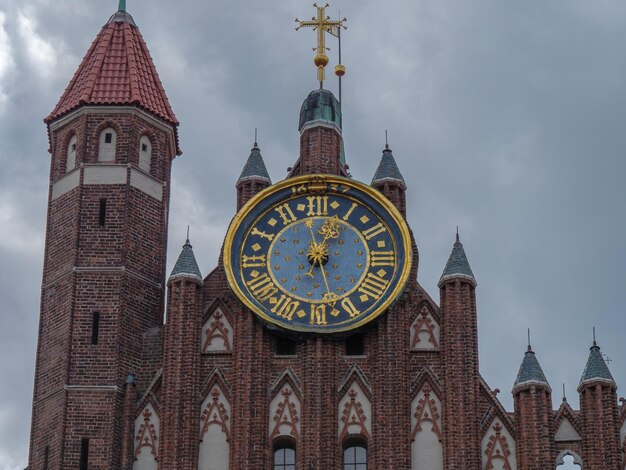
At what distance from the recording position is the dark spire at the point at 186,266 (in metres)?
44.5

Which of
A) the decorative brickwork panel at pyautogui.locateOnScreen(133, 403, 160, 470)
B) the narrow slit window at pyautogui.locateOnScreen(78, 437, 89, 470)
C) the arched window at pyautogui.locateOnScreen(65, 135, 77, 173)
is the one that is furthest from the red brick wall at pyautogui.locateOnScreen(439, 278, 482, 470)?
the arched window at pyautogui.locateOnScreen(65, 135, 77, 173)

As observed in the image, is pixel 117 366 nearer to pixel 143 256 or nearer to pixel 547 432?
pixel 143 256

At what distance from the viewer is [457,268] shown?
44.2 meters

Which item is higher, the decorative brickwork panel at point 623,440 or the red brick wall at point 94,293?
the red brick wall at point 94,293

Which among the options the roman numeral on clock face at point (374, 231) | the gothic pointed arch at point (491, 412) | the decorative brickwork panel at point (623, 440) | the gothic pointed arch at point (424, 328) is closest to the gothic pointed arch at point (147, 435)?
the gothic pointed arch at point (424, 328)

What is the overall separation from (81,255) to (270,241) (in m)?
4.04

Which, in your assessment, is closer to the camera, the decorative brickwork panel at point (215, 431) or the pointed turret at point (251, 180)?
the decorative brickwork panel at point (215, 431)

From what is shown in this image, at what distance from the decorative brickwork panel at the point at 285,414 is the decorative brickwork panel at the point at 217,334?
1554mm

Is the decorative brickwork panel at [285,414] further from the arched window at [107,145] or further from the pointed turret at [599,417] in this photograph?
the arched window at [107,145]

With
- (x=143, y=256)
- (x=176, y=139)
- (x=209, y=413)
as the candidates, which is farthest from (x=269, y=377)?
(x=176, y=139)

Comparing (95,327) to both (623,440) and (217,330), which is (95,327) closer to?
(217,330)

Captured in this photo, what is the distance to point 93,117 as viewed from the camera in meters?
47.2

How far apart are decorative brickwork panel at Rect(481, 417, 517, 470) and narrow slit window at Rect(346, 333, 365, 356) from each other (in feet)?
10.7

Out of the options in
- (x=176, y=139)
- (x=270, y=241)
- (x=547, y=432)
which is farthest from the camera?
(x=176, y=139)
